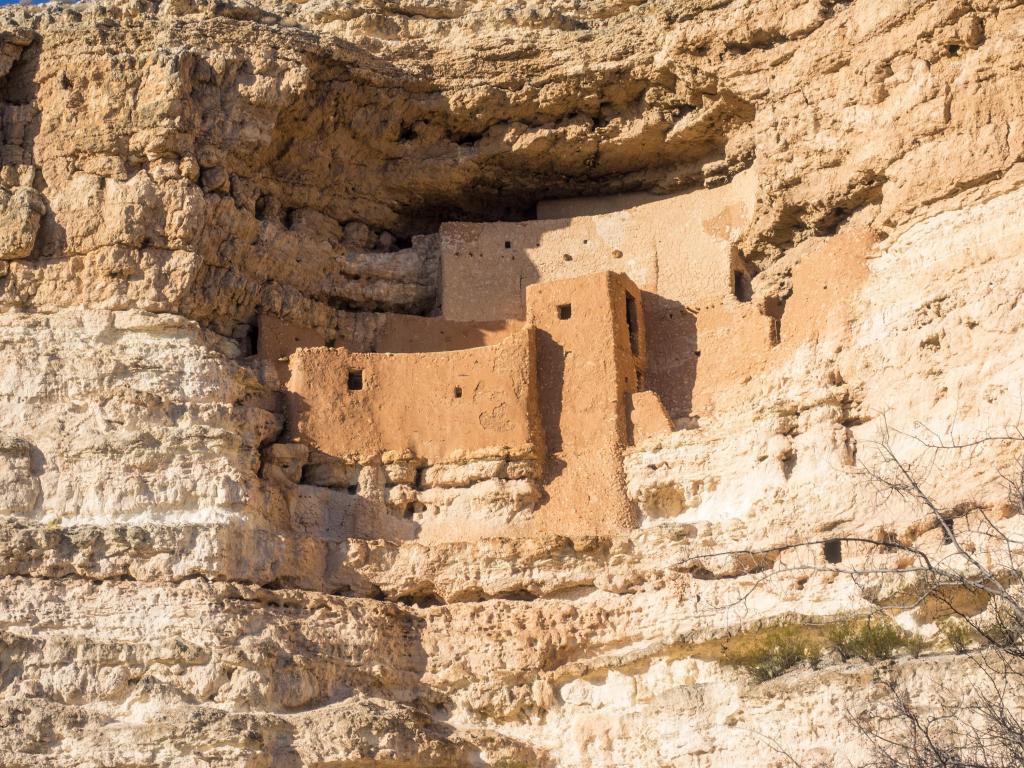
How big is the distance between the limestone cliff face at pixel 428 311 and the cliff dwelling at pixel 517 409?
0.13m

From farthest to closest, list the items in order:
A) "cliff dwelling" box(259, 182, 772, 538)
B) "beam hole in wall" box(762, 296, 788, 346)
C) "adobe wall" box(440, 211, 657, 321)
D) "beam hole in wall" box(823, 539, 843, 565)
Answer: "adobe wall" box(440, 211, 657, 321) → "beam hole in wall" box(762, 296, 788, 346) → "cliff dwelling" box(259, 182, 772, 538) → "beam hole in wall" box(823, 539, 843, 565)

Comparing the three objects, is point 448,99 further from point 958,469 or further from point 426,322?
point 958,469

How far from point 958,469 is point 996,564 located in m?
1.10

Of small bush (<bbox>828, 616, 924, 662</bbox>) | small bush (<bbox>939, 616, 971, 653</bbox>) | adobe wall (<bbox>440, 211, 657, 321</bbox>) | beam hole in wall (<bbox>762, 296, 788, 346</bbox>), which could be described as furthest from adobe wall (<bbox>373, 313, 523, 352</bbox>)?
small bush (<bbox>939, 616, 971, 653</bbox>)

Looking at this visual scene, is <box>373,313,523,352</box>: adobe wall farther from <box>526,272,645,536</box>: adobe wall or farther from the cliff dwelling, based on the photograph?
<box>526,272,645,536</box>: adobe wall

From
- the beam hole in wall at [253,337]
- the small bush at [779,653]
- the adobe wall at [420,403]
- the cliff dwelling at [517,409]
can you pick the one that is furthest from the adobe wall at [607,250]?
the small bush at [779,653]

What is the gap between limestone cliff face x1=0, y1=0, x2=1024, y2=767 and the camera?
15.8 m

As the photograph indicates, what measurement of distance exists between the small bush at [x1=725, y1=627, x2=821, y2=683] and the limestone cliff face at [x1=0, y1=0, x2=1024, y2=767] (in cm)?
17

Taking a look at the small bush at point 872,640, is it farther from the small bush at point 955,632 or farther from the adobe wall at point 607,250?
the adobe wall at point 607,250

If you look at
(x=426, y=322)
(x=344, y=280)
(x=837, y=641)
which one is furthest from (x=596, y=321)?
(x=837, y=641)

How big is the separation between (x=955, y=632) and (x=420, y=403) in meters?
6.33

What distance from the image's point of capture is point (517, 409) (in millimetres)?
18141

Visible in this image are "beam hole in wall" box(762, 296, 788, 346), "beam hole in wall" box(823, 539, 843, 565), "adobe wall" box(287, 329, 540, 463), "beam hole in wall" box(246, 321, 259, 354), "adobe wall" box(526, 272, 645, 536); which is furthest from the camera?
"beam hole in wall" box(246, 321, 259, 354)

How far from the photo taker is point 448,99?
20.5m
